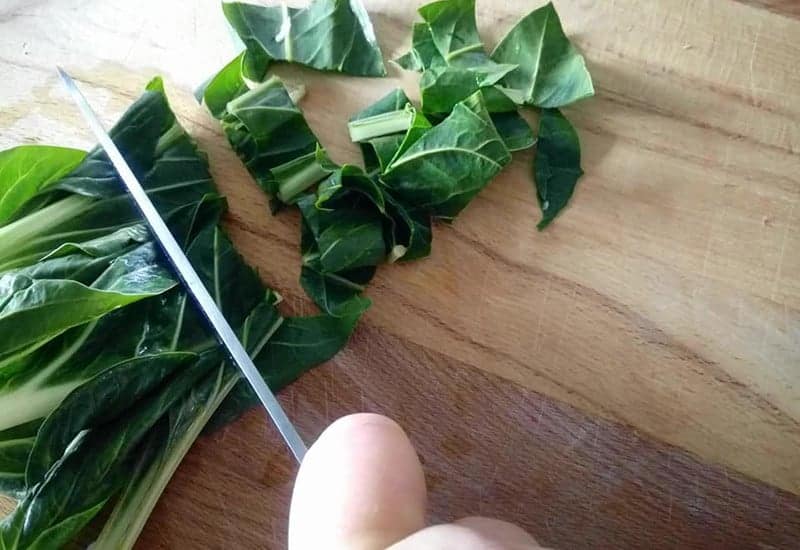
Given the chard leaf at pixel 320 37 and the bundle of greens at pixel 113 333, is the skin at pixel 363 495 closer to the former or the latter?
the bundle of greens at pixel 113 333

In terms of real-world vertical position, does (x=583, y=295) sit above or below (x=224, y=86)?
below

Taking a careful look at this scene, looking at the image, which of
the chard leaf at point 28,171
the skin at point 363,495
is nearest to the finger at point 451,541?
the skin at point 363,495

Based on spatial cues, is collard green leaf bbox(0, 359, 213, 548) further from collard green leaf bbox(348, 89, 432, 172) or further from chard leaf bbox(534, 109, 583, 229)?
chard leaf bbox(534, 109, 583, 229)

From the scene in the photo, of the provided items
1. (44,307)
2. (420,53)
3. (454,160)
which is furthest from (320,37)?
(44,307)

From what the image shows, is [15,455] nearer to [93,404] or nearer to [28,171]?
[93,404]

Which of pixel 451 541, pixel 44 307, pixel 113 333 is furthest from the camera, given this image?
pixel 113 333

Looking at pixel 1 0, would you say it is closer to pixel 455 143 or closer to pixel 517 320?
pixel 455 143
